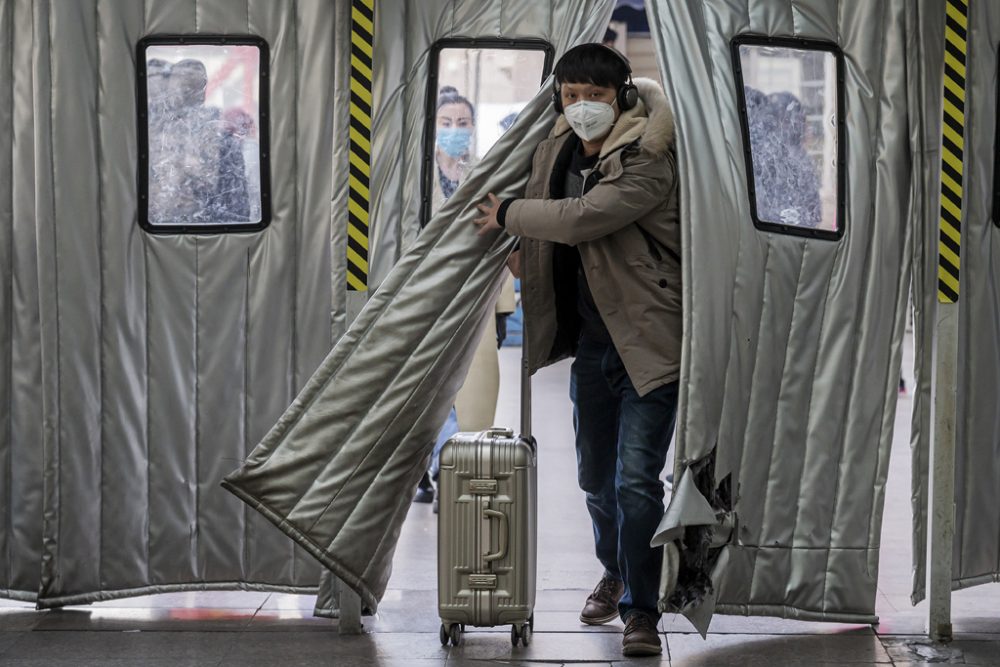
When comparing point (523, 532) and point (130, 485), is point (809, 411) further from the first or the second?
point (130, 485)

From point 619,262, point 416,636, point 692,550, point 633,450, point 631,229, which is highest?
point 631,229

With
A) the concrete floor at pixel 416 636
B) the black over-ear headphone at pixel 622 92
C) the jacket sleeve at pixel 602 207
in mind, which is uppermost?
the black over-ear headphone at pixel 622 92

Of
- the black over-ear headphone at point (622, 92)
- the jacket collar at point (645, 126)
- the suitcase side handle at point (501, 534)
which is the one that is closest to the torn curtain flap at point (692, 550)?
the suitcase side handle at point (501, 534)

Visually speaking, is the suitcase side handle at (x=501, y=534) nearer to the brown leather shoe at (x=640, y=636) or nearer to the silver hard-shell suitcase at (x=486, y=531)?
the silver hard-shell suitcase at (x=486, y=531)

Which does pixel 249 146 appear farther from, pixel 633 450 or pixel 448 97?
pixel 633 450

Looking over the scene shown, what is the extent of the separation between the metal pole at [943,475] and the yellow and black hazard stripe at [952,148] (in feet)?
0.42

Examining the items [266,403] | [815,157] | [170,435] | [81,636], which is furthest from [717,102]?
[81,636]

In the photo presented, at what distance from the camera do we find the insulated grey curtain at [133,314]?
16.4 feet

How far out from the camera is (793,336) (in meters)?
4.88

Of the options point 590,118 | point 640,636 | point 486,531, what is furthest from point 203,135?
point 640,636

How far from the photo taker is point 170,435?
515 centimetres

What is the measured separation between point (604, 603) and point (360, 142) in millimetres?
1883

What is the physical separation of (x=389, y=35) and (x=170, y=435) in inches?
65.3

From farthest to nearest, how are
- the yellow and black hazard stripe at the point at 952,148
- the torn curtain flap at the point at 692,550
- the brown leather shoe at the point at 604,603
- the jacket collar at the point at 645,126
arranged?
1. the brown leather shoe at the point at 604,603
2. the yellow and black hazard stripe at the point at 952,148
3. the jacket collar at the point at 645,126
4. the torn curtain flap at the point at 692,550
